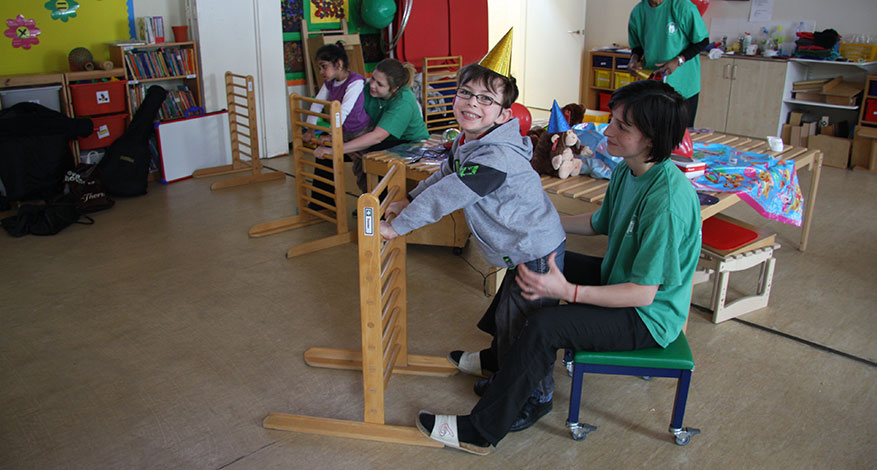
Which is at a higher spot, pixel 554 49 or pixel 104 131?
pixel 554 49

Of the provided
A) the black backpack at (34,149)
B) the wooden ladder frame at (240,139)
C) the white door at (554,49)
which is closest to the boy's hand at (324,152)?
the wooden ladder frame at (240,139)

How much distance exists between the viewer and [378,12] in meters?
6.50

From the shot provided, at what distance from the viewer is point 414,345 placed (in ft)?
9.67

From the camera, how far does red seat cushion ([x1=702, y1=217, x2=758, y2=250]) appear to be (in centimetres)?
309

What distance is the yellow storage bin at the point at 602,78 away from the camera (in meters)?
7.47

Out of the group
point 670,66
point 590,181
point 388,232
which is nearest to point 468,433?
point 388,232

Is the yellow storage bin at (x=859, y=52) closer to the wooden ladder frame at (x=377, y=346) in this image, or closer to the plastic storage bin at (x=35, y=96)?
the wooden ladder frame at (x=377, y=346)

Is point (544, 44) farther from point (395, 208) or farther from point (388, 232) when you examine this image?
→ point (388, 232)

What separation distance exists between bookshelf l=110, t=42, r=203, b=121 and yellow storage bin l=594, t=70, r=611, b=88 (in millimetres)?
4245

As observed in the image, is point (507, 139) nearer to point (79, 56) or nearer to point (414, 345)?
point (414, 345)

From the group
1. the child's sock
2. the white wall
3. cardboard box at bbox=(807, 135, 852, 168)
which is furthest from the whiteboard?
cardboard box at bbox=(807, 135, 852, 168)

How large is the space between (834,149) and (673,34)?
230cm

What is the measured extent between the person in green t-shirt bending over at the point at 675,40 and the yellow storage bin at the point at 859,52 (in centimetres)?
211

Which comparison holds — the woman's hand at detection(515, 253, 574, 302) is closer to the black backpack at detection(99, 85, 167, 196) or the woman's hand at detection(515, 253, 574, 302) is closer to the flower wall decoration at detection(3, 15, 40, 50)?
the black backpack at detection(99, 85, 167, 196)
